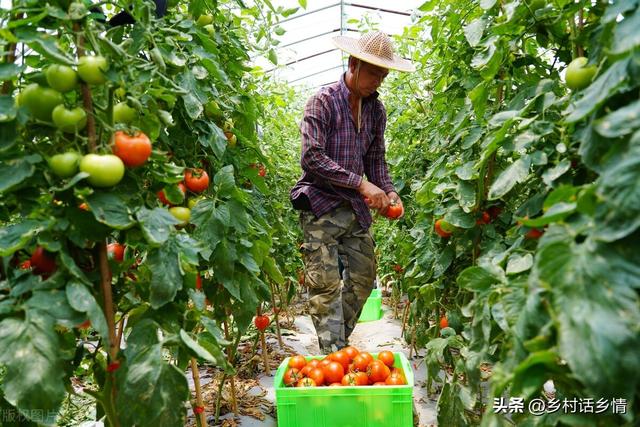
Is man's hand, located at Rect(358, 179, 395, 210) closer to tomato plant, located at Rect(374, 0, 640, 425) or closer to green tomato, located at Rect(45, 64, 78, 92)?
tomato plant, located at Rect(374, 0, 640, 425)

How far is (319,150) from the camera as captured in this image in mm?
2529

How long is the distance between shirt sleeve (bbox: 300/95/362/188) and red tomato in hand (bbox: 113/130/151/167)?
5.14ft

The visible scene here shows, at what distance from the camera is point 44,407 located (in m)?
0.80

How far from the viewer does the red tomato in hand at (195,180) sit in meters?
1.48

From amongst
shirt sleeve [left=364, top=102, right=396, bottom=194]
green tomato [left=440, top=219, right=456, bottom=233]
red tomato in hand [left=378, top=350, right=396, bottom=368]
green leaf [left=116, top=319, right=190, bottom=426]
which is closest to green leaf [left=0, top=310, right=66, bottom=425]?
green leaf [left=116, top=319, right=190, bottom=426]

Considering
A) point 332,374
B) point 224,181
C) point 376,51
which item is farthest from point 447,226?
point 376,51

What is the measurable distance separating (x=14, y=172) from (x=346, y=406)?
146cm

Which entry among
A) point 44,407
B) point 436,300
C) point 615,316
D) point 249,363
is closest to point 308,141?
point 436,300

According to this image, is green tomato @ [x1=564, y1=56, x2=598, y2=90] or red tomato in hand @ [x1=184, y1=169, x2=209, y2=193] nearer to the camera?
green tomato @ [x1=564, y1=56, x2=598, y2=90]

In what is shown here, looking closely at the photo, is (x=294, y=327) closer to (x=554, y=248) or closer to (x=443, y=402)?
(x=443, y=402)

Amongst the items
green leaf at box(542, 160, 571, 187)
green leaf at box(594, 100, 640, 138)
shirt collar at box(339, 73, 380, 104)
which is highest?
shirt collar at box(339, 73, 380, 104)

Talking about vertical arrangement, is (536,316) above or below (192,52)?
below

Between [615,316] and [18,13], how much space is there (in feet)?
3.67

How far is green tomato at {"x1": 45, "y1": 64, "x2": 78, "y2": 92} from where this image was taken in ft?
2.91
